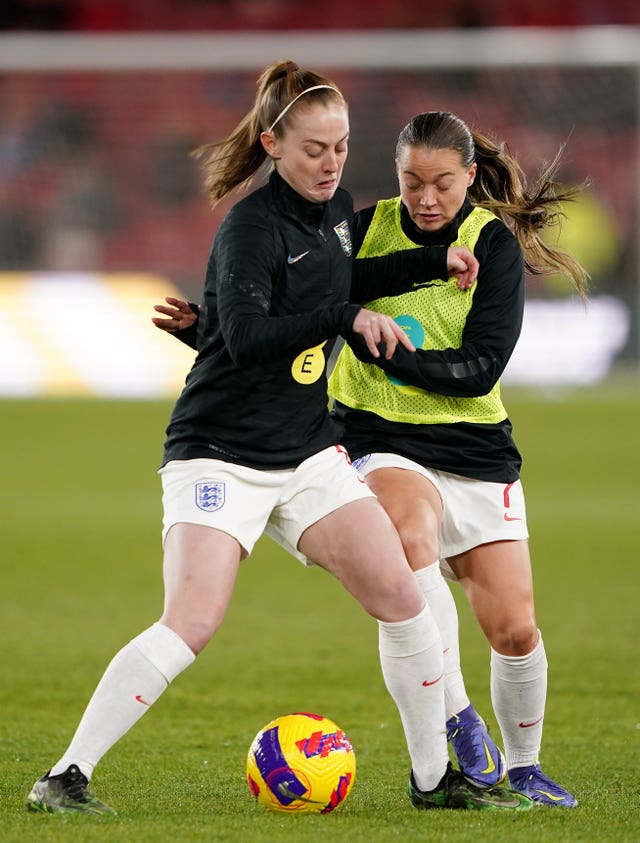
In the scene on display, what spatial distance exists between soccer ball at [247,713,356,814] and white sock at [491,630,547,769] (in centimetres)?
60

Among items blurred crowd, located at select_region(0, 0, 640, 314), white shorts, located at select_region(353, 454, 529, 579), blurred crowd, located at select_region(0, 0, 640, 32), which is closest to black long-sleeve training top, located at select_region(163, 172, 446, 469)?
white shorts, located at select_region(353, 454, 529, 579)

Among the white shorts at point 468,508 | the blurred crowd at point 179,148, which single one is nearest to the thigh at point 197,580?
the white shorts at point 468,508

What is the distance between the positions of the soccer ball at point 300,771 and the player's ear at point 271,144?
168 centimetres

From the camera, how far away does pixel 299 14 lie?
26.2m

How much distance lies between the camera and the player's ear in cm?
425

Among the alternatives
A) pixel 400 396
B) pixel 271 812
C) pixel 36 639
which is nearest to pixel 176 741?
pixel 271 812

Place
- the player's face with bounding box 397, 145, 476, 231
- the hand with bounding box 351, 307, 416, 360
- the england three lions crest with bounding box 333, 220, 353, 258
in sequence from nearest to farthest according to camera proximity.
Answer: the hand with bounding box 351, 307, 416, 360, the england three lions crest with bounding box 333, 220, 353, 258, the player's face with bounding box 397, 145, 476, 231

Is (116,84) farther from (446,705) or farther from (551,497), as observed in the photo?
(446,705)

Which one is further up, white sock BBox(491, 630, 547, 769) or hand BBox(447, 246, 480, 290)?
hand BBox(447, 246, 480, 290)

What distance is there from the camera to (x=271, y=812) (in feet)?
13.9

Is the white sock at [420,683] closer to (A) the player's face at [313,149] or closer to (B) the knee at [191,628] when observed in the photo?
(B) the knee at [191,628]

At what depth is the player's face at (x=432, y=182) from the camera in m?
4.53

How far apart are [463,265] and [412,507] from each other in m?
0.77

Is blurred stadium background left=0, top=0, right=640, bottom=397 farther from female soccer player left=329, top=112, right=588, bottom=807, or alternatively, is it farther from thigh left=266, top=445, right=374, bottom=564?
thigh left=266, top=445, right=374, bottom=564
